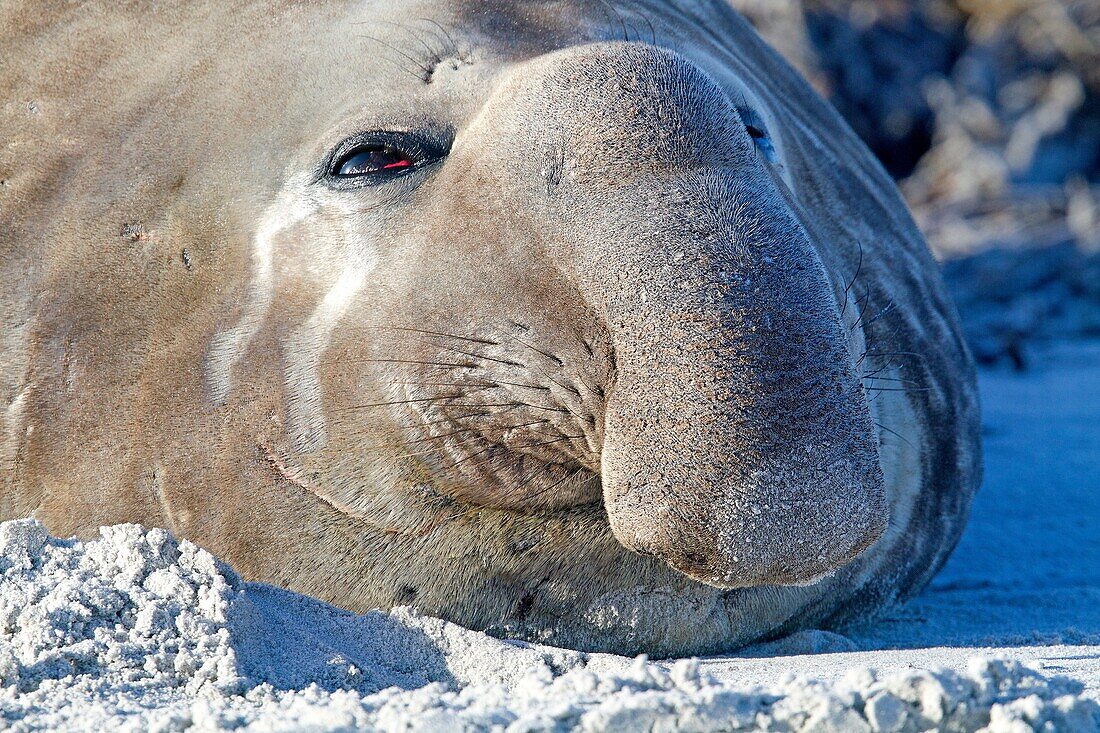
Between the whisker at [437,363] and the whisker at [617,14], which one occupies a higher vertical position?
the whisker at [617,14]

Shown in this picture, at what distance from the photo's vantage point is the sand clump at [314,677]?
1745 mm

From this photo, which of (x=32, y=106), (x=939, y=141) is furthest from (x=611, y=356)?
(x=939, y=141)

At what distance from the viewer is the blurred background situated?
24.3 ft

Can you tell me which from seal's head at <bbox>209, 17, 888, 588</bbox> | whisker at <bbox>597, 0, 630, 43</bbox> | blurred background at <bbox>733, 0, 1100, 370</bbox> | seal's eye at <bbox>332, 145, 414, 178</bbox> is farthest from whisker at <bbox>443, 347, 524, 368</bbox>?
blurred background at <bbox>733, 0, 1100, 370</bbox>

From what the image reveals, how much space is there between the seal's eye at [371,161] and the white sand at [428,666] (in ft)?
2.59

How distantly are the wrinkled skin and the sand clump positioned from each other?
243mm

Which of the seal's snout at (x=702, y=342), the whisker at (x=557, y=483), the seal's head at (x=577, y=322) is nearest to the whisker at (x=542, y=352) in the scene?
the seal's head at (x=577, y=322)

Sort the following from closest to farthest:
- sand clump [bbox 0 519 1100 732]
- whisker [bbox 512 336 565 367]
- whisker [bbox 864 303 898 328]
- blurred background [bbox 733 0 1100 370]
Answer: sand clump [bbox 0 519 1100 732] → whisker [bbox 512 336 565 367] → whisker [bbox 864 303 898 328] → blurred background [bbox 733 0 1100 370]

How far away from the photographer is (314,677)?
7.37 feet

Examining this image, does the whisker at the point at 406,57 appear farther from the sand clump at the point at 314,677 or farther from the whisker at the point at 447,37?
the sand clump at the point at 314,677

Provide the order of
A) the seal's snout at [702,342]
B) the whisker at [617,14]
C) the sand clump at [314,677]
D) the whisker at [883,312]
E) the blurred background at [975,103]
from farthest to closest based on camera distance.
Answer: the blurred background at [975,103], the whisker at [883,312], the whisker at [617,14], the seal's snout at [702,342], the sand clump at [314,677]

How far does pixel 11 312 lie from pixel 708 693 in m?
1.93

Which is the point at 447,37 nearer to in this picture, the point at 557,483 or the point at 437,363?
the point at 437,363

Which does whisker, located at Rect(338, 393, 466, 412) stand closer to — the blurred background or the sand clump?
the sand clump
